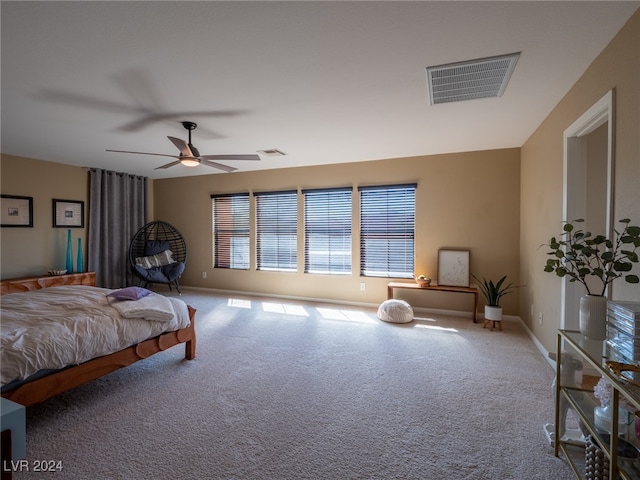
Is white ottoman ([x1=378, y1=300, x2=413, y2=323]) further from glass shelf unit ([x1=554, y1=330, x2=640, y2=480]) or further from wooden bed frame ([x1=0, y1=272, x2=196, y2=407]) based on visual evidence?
wooden bed frame ([x1=0, y1=272, x2=196, y2=407])

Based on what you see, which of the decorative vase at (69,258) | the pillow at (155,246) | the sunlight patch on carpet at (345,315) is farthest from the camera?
the pillow at (155,246)

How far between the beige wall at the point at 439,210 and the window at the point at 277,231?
0.56 ft

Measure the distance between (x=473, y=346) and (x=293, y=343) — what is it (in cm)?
195

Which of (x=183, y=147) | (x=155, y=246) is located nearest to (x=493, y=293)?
(x=183, y=147)

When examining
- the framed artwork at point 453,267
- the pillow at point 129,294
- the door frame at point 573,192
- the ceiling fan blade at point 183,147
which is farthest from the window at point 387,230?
the pillow at point 129,294

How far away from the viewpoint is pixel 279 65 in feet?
6.57

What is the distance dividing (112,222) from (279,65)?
503cm

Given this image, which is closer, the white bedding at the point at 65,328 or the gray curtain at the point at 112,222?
the white bedding at the point at 65,328

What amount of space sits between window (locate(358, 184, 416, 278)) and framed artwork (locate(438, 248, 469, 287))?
43 centimetres

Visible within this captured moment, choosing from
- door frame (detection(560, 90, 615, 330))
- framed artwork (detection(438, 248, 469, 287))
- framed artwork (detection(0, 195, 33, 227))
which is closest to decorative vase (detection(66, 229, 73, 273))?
framed artwork (detection(0, 195, 33, 227))

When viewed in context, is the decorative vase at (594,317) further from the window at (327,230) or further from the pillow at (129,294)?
the window at (327,230)

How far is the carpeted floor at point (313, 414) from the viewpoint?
1540mm

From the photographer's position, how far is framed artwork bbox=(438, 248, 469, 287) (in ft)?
13.5

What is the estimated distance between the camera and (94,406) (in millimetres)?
2039
